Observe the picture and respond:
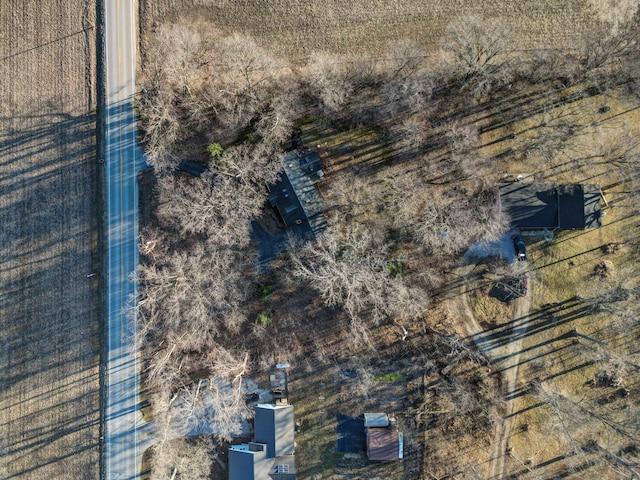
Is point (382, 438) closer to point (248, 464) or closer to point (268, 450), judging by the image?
point (268, 450)

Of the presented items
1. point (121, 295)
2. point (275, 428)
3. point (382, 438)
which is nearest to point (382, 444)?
point (382, 438)

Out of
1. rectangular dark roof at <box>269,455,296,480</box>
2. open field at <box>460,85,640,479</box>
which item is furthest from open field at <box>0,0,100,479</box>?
open field at <box>460,85,640,479</box>

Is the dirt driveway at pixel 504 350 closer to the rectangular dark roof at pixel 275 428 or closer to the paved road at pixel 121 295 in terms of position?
the rectangular dark roof at pixel 275 428

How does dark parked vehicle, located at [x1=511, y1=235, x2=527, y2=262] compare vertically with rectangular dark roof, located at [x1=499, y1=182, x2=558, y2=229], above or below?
below

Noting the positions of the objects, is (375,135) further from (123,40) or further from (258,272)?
(123,40)

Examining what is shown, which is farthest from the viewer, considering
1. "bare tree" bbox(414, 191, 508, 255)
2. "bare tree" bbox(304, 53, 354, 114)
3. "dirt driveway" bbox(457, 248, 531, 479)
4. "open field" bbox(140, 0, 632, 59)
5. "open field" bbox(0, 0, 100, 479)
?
"open field" bbox(0, 0, 100, 479)

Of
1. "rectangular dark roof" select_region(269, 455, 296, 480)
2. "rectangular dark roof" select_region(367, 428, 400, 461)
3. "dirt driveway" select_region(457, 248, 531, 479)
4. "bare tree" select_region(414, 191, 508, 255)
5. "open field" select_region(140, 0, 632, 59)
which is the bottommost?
"rectangular dark roof" select_region(269, 455, 296, 480)

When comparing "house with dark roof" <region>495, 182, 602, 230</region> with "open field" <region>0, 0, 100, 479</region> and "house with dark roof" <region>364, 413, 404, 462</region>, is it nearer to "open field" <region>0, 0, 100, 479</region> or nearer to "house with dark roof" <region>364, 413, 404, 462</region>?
"house with dark roof" <region>364, 413, 404, 462</region>
